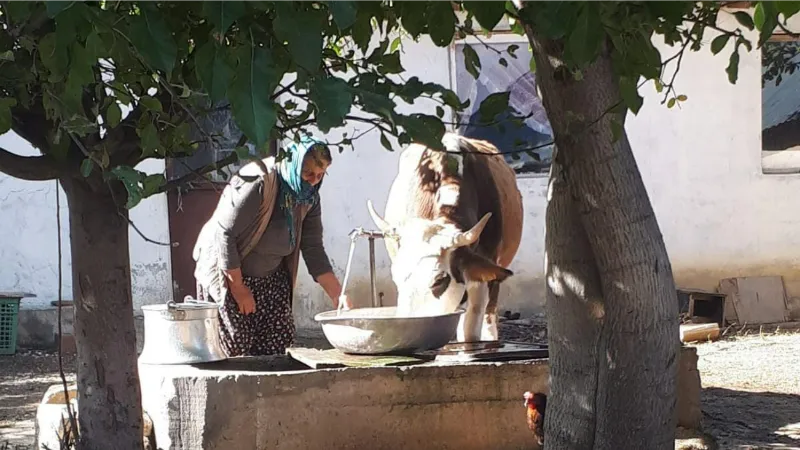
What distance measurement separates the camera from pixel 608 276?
238cm

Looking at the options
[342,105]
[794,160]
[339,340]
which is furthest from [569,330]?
[794,160]

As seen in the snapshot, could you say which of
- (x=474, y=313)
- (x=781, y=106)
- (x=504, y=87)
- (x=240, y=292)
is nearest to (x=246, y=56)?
(x=240, y=292)

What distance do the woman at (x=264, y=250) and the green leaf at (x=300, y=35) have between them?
292cm

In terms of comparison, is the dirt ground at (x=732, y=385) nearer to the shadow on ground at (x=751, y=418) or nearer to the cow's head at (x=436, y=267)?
the shadow on ground at (x=751, y=418)

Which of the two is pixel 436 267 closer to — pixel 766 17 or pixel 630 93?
pixel 630 93

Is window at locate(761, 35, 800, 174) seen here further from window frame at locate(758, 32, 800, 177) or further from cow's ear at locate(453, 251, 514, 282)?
cow's ear at locate(453, 251, 514, 282)

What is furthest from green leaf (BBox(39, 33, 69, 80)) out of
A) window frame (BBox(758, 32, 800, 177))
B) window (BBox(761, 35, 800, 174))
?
window (BBox(761, 35, 800, 174))

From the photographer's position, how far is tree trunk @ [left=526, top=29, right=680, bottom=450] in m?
2.32

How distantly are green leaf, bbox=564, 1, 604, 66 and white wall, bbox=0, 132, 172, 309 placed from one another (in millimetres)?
7153

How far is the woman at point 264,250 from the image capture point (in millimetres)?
4336

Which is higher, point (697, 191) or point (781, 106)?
point (781, 106)

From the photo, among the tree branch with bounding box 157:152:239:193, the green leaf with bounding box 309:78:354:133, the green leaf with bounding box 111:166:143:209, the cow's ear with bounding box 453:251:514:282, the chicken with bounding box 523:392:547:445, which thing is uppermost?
the tree branch with bounding box 157:152:239:193

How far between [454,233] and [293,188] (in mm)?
1051

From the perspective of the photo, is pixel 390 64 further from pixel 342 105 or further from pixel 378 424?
pixel 378 424
